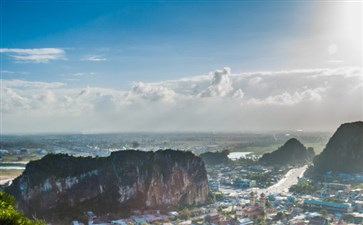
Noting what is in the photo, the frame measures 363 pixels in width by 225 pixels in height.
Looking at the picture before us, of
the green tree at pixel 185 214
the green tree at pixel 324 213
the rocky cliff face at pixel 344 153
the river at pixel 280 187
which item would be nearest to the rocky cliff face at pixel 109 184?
the green tree at pixel 185 214

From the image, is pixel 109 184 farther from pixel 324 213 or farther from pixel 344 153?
pixel 344 153

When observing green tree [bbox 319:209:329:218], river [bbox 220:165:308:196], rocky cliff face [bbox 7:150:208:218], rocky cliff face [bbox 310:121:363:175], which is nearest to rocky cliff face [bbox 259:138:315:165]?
river [bbox 220:165:308:196]

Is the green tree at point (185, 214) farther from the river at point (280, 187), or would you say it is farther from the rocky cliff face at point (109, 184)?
the river at point (280, 187)

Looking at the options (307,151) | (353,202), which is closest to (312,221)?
(353,202)

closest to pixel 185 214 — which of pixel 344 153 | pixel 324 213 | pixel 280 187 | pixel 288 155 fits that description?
pixel 324 213

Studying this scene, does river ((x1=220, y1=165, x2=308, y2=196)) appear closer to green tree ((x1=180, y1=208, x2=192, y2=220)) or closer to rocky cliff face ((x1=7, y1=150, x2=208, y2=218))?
rocky cliff face ((x1=7, y1=150, x2=208, y2=218))

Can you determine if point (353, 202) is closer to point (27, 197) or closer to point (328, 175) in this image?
point (328, 175)
